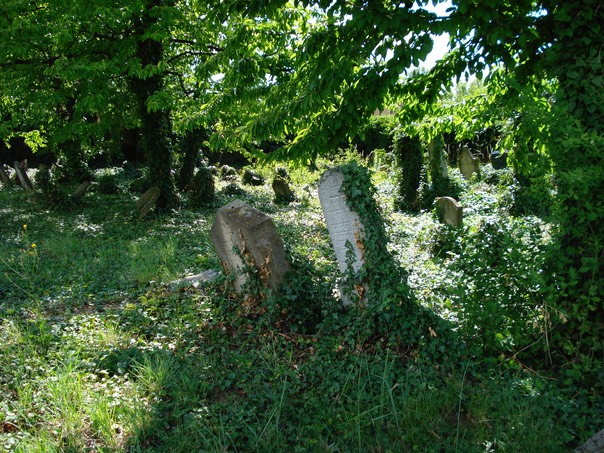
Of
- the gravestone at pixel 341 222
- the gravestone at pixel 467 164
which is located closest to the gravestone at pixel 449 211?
the gravestone at pixel 341 222

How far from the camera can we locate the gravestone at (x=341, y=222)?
4.74m

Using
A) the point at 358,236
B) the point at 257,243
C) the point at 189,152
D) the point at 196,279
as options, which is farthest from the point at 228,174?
the point at 358,236

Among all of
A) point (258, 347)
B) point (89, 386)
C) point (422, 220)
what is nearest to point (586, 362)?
point (258, 347)

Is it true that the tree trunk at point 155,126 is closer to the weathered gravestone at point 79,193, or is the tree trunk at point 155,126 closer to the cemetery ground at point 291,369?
the weathered gravestone at point 79,193

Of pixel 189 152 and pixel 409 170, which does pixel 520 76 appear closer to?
pixel 409 170

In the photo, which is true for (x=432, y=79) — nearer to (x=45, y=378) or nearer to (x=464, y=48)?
(x=464, y=48)

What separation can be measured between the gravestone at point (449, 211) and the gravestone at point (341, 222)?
4.16 metres

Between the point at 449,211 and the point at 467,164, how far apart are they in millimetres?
7498

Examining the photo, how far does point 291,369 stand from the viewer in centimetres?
407

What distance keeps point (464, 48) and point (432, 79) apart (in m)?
0.46

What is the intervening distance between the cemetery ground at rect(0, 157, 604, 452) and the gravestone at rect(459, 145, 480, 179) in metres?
9.94

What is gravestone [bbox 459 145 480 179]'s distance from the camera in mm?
15255

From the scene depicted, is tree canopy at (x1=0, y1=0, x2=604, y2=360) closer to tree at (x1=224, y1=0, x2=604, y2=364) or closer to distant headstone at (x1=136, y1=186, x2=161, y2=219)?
tree at (x1=224, y1=0, x2=604, y2=364)

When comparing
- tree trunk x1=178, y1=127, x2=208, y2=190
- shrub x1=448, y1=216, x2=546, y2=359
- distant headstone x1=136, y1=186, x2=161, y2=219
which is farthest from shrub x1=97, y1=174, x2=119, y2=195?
shrub x1=448, y1=216, x2=546, y2=359
